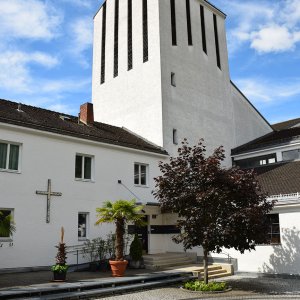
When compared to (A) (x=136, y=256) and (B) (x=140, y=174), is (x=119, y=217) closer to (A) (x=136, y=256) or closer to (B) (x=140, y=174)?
(A) (x=136, y=256)

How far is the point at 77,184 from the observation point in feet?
67.8

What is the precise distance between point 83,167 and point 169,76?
1144cm

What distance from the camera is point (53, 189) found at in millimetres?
19453

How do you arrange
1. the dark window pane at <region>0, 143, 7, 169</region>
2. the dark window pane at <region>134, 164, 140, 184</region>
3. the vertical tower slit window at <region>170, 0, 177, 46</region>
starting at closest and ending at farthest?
the dark window pane at <region>0, 143, 7, 169</region>, the dark window pane at <region>134, 164, 140, 184</region>, the vertical tower slit window at <region>170, 0, 177, 46</region>

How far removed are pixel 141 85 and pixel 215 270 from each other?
1606cm

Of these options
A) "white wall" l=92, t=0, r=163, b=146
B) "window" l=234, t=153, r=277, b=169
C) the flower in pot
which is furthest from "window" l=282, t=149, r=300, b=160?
the flower in pot

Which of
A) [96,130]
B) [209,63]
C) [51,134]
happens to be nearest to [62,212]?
[51,134]

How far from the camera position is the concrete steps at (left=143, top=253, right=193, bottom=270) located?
2014cm

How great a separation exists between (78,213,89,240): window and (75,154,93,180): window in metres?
2.14

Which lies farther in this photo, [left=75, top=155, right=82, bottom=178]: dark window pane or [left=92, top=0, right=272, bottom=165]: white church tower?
[left=92, top=0, right=272, bottom=165]: white church tower

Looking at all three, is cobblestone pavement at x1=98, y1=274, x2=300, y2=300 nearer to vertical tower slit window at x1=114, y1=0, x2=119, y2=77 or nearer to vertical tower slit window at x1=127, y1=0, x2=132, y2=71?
vertical tower slit window at x1=127, y1=0, x2=132, y2=71

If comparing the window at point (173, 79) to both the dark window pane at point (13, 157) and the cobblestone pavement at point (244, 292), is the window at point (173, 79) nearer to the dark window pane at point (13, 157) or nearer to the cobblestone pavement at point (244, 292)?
the dark window pane at point (13, 157)

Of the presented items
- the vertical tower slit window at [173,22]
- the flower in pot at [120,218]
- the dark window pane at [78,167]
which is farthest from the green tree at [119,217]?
the vertical tower slit window at [173,22]

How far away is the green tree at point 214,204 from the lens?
1429cm
